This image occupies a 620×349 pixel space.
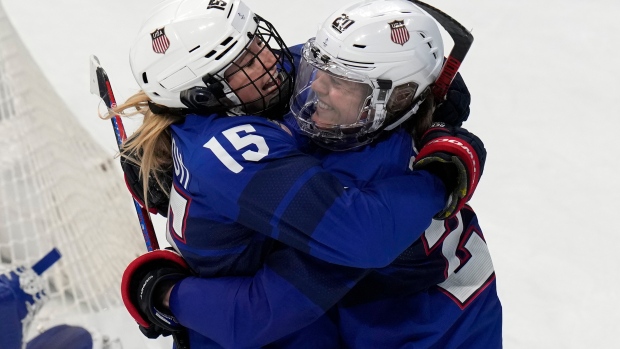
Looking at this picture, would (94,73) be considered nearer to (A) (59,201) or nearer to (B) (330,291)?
(A) (59,201)

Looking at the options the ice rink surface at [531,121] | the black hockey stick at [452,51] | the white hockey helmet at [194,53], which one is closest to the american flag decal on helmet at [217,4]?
the white hockey helmet at [194,53]

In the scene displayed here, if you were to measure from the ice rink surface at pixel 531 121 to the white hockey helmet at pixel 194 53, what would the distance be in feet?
2.63

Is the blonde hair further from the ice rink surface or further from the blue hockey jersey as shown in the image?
the ice rink surface

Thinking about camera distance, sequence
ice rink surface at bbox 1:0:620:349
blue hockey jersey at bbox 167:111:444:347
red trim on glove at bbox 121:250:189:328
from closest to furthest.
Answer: blue hockey jersey at bbox 167:111:444:347
red trim on glove at bbox 121:250:189:328
ice rink surface at bbox 1:0:620:349

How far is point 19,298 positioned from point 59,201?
1.08 feet

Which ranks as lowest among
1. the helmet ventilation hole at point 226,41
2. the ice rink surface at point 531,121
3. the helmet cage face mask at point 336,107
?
the ice rink surface at point 531,121

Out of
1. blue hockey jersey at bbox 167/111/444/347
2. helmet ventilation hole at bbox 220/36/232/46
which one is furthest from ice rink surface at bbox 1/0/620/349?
helmet ventilation hole at bbox 220/36/232/46

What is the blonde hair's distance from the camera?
1.70m

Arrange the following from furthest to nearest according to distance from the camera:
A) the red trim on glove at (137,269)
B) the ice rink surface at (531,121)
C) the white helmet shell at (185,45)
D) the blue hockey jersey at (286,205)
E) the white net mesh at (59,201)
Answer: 1. the ice rink surface at (531,121)
2. the white net mesh at (59,201)
3. the red trim on glove at (137,269)
4. the white helmet shell at (185,45)
5. the blue hockey jersey at (286,205)

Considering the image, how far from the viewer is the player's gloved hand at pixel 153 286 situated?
69.6 inches

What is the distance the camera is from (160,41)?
161cm

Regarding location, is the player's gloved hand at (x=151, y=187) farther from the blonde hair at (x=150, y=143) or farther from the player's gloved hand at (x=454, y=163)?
the player's gloved hand at (x=454, y=163)

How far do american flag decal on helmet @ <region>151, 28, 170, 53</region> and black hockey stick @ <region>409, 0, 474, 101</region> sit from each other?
0.60m

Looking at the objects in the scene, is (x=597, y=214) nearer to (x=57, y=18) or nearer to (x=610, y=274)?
(x=610, y=274)
